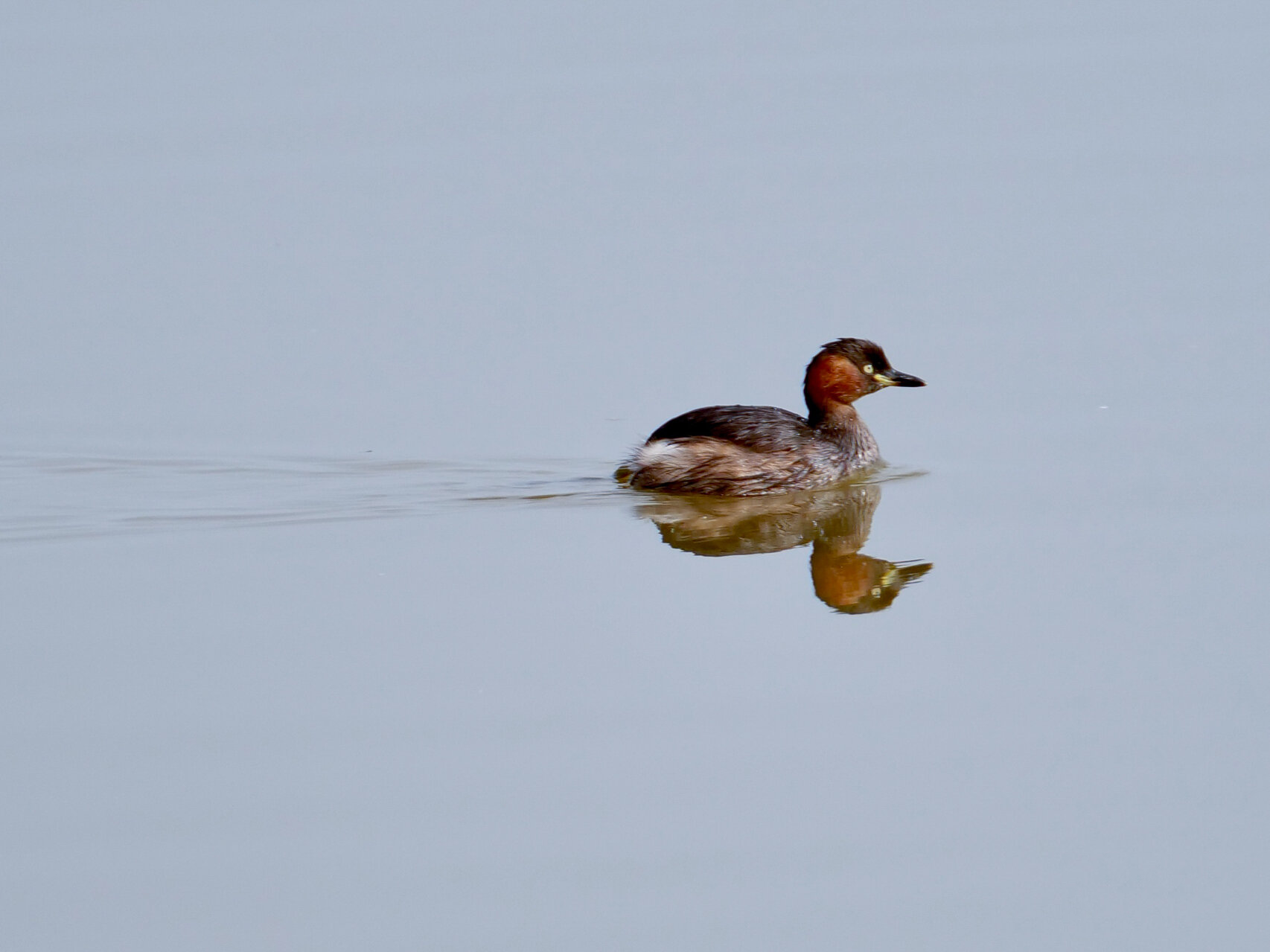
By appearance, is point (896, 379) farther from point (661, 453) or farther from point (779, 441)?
point (661, 453)

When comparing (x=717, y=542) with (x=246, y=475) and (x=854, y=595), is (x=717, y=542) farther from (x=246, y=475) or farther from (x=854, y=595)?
(x=246, y=475)

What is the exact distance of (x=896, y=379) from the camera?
9.64 meters

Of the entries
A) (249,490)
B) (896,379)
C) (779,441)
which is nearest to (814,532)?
(779,441)

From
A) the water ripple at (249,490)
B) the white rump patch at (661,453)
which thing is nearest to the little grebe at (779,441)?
the white rump patch at (661,453)

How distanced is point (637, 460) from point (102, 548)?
7.92 feet

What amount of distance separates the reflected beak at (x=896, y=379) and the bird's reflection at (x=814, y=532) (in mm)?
618

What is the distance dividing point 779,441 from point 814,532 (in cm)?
79

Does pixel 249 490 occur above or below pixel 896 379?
below

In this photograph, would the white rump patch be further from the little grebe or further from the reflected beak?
the reflected beak

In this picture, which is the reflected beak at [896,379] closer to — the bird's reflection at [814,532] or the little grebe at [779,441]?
the little grebe at [779,441]

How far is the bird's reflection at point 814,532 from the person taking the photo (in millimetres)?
7500

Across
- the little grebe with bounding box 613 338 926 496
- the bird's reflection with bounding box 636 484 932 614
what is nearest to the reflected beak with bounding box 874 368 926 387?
the little grebe with bounding box 613 338 926 496

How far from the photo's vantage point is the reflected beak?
954 cm

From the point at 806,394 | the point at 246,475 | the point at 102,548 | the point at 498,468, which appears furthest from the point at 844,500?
the point at 102,548
